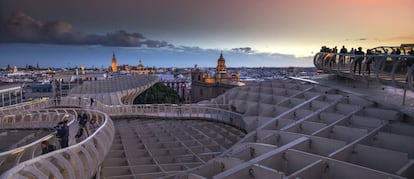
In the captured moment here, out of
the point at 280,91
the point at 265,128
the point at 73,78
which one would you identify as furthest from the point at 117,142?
the point at 73,78

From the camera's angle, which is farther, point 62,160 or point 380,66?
point 380,66

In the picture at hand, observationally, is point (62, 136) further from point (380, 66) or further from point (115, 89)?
point (115, 89)

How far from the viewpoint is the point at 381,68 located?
1179 centimetres

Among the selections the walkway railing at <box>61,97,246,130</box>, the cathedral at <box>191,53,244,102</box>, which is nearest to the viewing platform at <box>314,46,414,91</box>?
the walkway railing at <box>61,97,246,130</box>

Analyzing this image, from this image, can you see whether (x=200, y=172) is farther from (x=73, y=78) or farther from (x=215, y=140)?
(x=73, y=78)

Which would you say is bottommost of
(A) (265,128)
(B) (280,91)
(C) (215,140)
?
(C) (215,140)

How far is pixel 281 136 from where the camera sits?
38.1 ft

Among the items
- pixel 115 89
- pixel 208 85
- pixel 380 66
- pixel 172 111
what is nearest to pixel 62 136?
pixel 380 66

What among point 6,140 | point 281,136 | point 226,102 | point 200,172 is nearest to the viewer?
point 200,172

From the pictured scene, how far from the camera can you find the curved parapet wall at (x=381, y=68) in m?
10.3

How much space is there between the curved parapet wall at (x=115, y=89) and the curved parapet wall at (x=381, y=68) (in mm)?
26064

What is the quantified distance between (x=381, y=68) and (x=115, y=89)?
36.8 metres

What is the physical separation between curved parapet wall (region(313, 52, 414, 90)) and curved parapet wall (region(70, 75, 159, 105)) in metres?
26.1

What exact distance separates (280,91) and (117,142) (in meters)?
11.7
